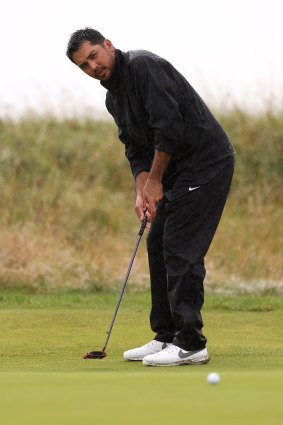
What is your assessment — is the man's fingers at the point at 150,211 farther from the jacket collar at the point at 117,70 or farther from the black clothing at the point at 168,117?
the jacket collar at the point at 117,70

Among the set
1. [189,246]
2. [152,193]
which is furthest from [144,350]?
[152,193]

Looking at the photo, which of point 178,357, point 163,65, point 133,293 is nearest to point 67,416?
point 178,357

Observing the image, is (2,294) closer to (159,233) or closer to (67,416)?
(159,233)

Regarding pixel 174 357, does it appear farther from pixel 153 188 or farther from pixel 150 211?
pixel 153 188

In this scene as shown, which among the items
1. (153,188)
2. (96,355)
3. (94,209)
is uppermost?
(153,188)

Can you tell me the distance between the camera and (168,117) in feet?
12.9

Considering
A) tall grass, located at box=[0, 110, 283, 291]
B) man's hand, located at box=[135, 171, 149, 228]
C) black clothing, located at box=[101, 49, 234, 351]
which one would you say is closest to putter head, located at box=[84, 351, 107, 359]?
black clothing, located at box=[101, 49, 234, 351]

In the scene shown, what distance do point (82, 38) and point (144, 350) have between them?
1.63 meters

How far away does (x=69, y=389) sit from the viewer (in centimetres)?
262

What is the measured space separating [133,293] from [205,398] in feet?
19.5

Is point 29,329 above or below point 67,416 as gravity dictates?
below

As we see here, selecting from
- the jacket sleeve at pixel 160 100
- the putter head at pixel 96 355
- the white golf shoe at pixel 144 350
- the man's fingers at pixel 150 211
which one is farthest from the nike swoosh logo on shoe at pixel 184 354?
the jacket sleeve at pixel 160 100

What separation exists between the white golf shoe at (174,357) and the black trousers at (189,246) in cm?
3

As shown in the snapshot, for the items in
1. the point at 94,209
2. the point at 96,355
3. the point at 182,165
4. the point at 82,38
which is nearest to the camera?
the point at 82,38
